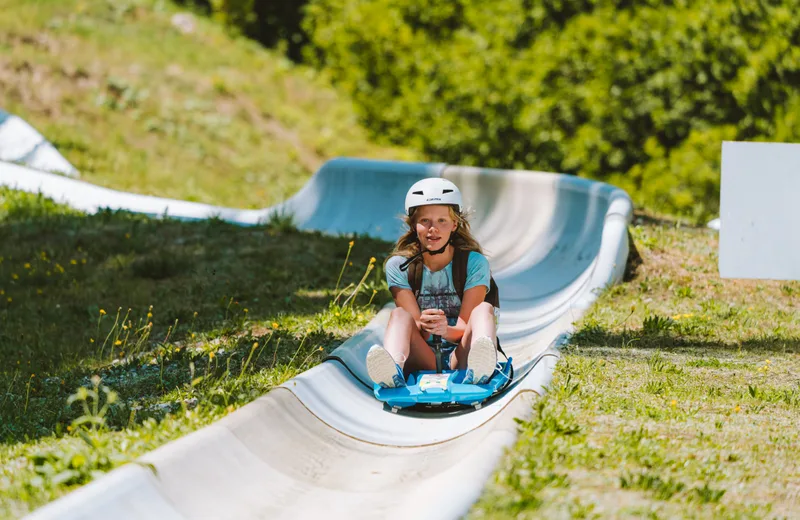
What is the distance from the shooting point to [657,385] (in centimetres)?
582

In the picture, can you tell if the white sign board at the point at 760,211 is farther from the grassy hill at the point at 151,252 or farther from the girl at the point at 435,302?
the grassy hill at the point at 151,252

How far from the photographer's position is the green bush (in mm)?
13539

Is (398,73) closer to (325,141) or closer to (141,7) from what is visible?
(325,141)

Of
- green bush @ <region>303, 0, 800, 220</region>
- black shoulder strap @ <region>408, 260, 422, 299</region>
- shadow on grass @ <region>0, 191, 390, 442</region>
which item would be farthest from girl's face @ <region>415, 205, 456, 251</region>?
green bush @ <region>303, 0, 800, 220</region>

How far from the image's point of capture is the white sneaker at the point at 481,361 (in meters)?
5.73

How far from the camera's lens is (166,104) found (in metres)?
19.6

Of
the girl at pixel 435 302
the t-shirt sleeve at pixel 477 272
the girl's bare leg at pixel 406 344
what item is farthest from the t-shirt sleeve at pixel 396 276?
the t-shirt sleeve at pixel 477 272

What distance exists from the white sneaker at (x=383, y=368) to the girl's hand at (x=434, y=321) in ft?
1.11

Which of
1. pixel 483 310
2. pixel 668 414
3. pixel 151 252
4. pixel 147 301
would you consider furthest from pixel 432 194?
pixel 151 252

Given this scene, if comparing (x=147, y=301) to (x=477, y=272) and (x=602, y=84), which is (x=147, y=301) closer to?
(x=477, y=272)

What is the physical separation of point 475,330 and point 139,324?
3354mm

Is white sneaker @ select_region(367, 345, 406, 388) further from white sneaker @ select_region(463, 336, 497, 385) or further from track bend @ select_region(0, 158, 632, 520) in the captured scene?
white sneaker @ select_region(463, 336, 497, 385)

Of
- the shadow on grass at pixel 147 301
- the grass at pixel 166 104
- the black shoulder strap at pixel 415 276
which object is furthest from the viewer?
the grass at pixel 166 104

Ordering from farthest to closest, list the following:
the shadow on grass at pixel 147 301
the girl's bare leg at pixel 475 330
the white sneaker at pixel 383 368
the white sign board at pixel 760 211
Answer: the white sign board at pixel 760 211, the shadow on grass at pixel 147 301, the girl's bare leg at pixel 475 330, the white sneaker at pixel 383 368
